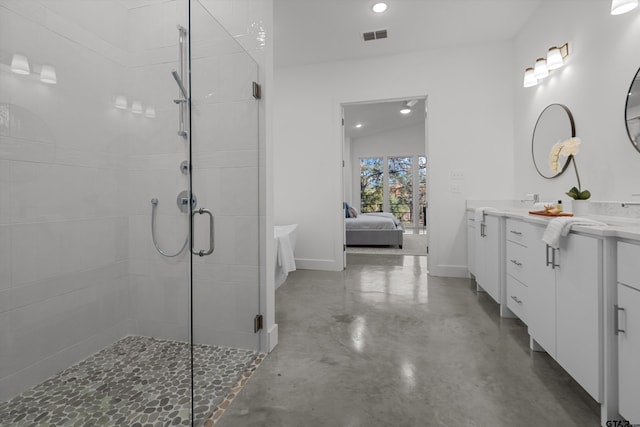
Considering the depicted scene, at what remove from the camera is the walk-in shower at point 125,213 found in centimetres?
127

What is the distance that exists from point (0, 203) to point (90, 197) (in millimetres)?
435

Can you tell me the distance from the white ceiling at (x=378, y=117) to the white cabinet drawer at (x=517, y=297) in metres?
4.40

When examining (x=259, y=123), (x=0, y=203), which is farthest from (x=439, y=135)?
(x=0, y=203)

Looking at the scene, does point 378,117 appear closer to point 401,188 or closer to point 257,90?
point 401,188

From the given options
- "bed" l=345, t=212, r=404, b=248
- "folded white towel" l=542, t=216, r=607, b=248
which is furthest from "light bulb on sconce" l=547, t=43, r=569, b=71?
"bed" l=345, t=212, r=404, b=248

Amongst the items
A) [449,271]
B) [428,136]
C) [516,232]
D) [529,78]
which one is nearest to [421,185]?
[428,136]

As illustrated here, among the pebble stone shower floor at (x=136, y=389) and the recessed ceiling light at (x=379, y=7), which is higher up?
the recessed ceiling light at (x=379, y=7)

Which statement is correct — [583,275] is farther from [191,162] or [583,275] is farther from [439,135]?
[439,135]

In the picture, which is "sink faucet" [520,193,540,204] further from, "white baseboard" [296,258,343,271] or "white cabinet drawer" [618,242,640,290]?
"white baseboard" [296,258,343,271]

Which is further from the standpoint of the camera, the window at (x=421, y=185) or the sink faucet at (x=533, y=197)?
the window at (x=421, y=185)

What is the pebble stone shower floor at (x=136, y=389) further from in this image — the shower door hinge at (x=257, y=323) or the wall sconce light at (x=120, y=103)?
the wall sconce light at (x=120, y=103)

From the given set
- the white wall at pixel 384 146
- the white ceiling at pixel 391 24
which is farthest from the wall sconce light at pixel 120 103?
the white wall at pixel 384 146

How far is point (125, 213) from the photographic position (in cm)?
177

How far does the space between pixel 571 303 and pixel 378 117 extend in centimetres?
656
